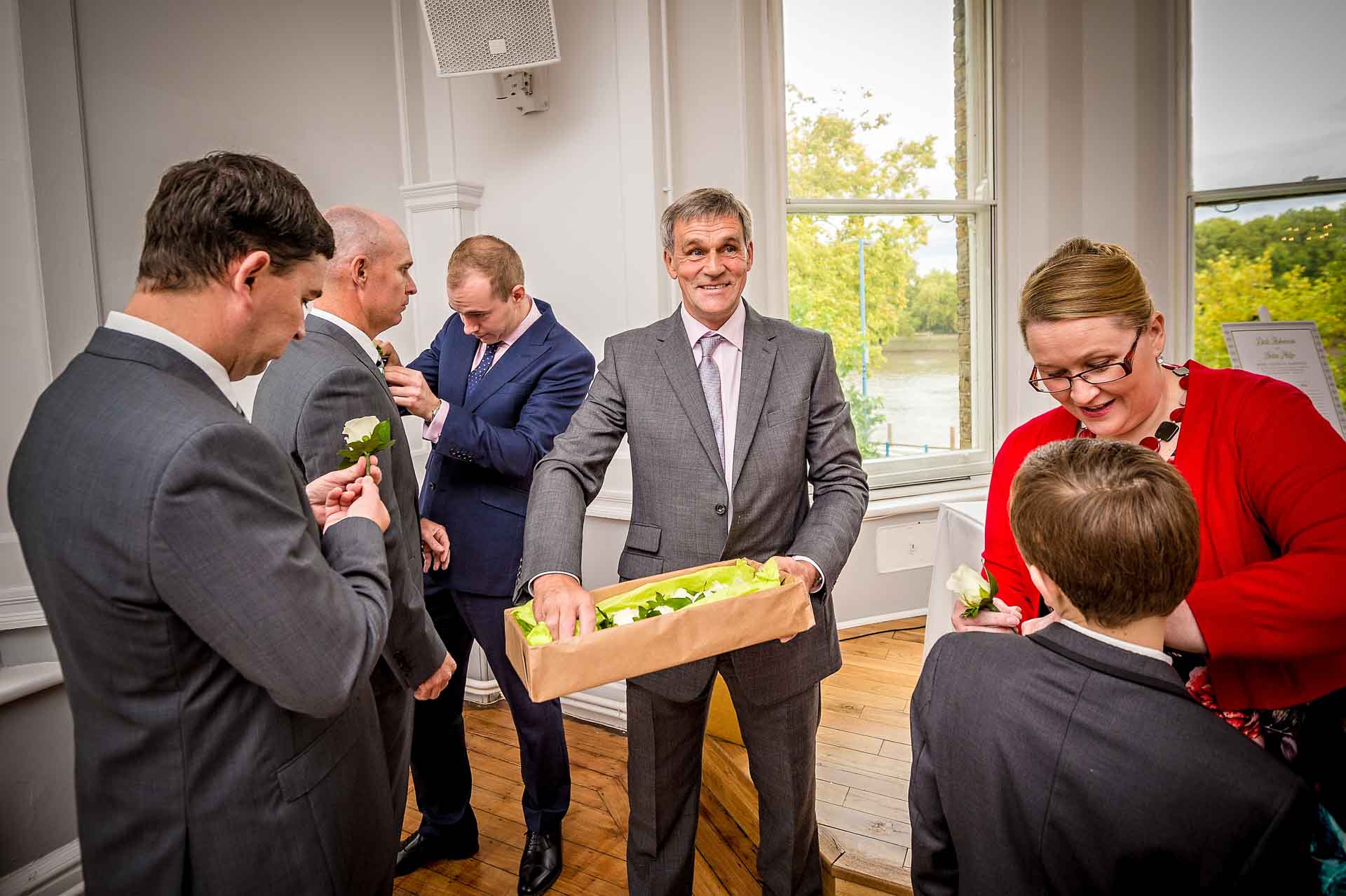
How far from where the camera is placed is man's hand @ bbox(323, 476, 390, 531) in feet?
4.30

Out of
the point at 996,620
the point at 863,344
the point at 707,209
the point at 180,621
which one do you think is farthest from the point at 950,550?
the point at 180,621

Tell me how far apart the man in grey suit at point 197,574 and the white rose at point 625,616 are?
0.42 m

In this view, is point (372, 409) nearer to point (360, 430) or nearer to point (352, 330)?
point (352, 330)

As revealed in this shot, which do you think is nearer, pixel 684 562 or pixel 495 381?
pixel 684 562

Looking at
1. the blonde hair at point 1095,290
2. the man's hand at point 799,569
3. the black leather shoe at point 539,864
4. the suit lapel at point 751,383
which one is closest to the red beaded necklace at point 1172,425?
the blonde hair at point 1095,290

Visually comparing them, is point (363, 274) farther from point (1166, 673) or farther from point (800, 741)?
point (1166, 673)

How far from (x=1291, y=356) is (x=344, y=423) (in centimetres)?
295

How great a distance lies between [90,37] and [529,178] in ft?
4.86

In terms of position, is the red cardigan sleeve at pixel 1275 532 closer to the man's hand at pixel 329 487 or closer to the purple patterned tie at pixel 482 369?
the man's hand at pixel 329 487

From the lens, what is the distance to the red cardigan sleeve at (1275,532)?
1174 mm

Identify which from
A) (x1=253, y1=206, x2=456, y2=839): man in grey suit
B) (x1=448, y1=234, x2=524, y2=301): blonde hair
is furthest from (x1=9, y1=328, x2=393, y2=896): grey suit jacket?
(x1=448, y1=234, x2=524, y2=301): blonde hair

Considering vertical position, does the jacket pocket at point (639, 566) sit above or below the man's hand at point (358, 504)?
below

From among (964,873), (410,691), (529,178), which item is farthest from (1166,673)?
(529,178)

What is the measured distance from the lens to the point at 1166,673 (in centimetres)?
99
